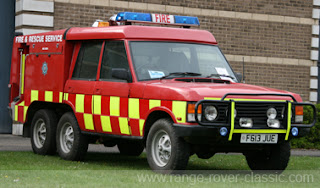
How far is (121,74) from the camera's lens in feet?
33.5

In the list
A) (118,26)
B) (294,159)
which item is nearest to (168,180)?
(118,26)

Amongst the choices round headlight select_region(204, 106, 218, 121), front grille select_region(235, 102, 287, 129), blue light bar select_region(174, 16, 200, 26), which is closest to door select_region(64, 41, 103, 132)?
blue light bar select_region(174, 16, 200, 26)

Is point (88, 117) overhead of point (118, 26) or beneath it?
beneath

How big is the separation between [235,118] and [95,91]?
2704 mm

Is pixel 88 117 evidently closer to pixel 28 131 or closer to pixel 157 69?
pixel 157 69

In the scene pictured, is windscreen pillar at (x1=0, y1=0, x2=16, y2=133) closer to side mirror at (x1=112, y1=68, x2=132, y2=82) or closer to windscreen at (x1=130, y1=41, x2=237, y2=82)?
windscreen at (x1=130, y1=41, x2=237, y2=82)

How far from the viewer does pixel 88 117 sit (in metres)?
11.3

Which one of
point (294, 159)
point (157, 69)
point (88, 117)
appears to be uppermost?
point (157, 69)

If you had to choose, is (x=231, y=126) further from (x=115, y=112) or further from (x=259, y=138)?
(x=115, y=112)

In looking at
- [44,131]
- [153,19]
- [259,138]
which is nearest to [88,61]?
[153,19]

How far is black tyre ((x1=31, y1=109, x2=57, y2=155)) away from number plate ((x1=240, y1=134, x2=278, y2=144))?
13.9 ft

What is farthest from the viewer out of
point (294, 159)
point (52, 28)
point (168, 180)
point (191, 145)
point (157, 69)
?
point (52, 28)

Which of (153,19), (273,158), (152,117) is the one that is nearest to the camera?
(152,117)

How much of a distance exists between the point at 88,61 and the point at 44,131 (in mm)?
1836
